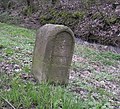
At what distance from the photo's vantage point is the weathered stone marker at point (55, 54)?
5832 millimetres

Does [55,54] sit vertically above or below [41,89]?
above

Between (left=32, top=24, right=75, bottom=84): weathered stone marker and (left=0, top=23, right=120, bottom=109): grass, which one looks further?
(left=32, top=24, right=75, bottom=84): weathered stone marker

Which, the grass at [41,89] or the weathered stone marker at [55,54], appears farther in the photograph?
the weathered stone marker at [55,54]

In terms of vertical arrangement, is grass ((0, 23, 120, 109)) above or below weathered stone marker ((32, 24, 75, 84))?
below

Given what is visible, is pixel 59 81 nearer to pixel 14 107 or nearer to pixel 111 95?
pixel 111 95

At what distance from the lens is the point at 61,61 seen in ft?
19.5

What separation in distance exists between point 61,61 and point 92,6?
13.0 meters

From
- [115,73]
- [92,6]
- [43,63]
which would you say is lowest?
[115,73]

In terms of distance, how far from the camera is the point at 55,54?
5.88 m

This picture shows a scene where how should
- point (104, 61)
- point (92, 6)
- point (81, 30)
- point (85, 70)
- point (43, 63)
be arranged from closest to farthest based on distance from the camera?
1. point (43, 63)
2. point (85, 70)
3. point (104, 61)
4. point (81, 30)
5. point (92, 6)

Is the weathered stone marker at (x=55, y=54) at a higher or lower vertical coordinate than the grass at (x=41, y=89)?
higher

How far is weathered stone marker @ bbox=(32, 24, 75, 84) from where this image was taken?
5.83 meters

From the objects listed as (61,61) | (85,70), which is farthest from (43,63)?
(85,70)

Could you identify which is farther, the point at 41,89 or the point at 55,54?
the point at 55,54
